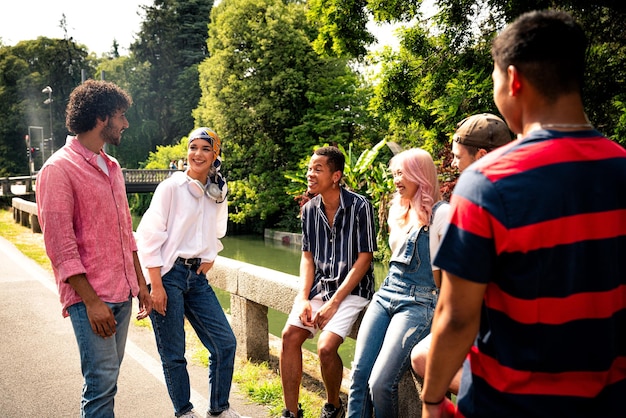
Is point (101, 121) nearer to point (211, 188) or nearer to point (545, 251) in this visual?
point (211, 188)

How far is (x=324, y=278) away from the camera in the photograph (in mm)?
3885

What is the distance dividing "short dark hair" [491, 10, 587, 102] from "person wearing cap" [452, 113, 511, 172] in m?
1.60

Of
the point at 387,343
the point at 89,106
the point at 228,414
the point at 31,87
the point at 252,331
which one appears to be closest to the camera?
the point at 89,106

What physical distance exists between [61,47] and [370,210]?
217 feet

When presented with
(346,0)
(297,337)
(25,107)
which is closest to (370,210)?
(297,337)

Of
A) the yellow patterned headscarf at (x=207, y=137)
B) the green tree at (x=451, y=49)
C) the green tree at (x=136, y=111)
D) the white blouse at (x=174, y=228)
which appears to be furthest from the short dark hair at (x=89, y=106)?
the green tree at (x=136, y=111)

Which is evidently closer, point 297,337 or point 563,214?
point 563,214

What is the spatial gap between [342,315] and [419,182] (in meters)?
1.01

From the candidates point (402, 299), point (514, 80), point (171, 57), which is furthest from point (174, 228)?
point (171, 57)

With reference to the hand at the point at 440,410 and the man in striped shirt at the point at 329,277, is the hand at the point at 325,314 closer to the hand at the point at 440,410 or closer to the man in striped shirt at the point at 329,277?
the man in striped shirt at the point at 329,277

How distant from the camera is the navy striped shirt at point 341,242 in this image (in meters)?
3.84

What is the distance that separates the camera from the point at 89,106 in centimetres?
299

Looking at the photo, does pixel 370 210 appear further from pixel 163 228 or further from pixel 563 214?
pixel 563 214

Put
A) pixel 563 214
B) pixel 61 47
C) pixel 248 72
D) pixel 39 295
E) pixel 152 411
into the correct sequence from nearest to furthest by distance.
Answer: pixel 563 214
pixel 152 411
pixel 39 295
pixel 248 72
pixel 61 47
